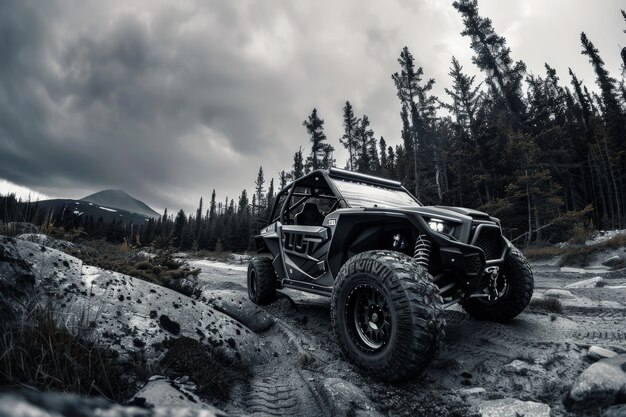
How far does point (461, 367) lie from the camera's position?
2.55m

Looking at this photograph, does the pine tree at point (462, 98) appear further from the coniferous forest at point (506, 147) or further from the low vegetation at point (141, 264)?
the low vegetation at point (141, 264)

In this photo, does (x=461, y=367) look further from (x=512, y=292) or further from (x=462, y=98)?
(x=462, y=98)

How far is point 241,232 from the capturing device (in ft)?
163

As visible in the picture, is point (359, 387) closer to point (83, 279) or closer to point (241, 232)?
point (83, 279)

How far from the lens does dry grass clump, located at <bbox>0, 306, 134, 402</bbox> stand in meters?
1.46

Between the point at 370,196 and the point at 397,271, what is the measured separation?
6.11 feet

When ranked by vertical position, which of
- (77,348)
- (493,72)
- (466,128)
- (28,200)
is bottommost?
(77,348)

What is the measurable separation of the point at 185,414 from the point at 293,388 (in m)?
2.09

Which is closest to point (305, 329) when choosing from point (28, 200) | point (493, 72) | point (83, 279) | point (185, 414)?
point (83, 279)

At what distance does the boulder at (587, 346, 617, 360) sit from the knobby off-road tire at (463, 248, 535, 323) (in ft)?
2.68

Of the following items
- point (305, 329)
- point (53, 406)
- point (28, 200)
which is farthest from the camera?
point (28, 200)

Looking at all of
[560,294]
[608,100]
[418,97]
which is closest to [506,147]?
[418,97]

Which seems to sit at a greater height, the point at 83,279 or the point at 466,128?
the point at 466,128

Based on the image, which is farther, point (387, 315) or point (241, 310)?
point (241, 310)
